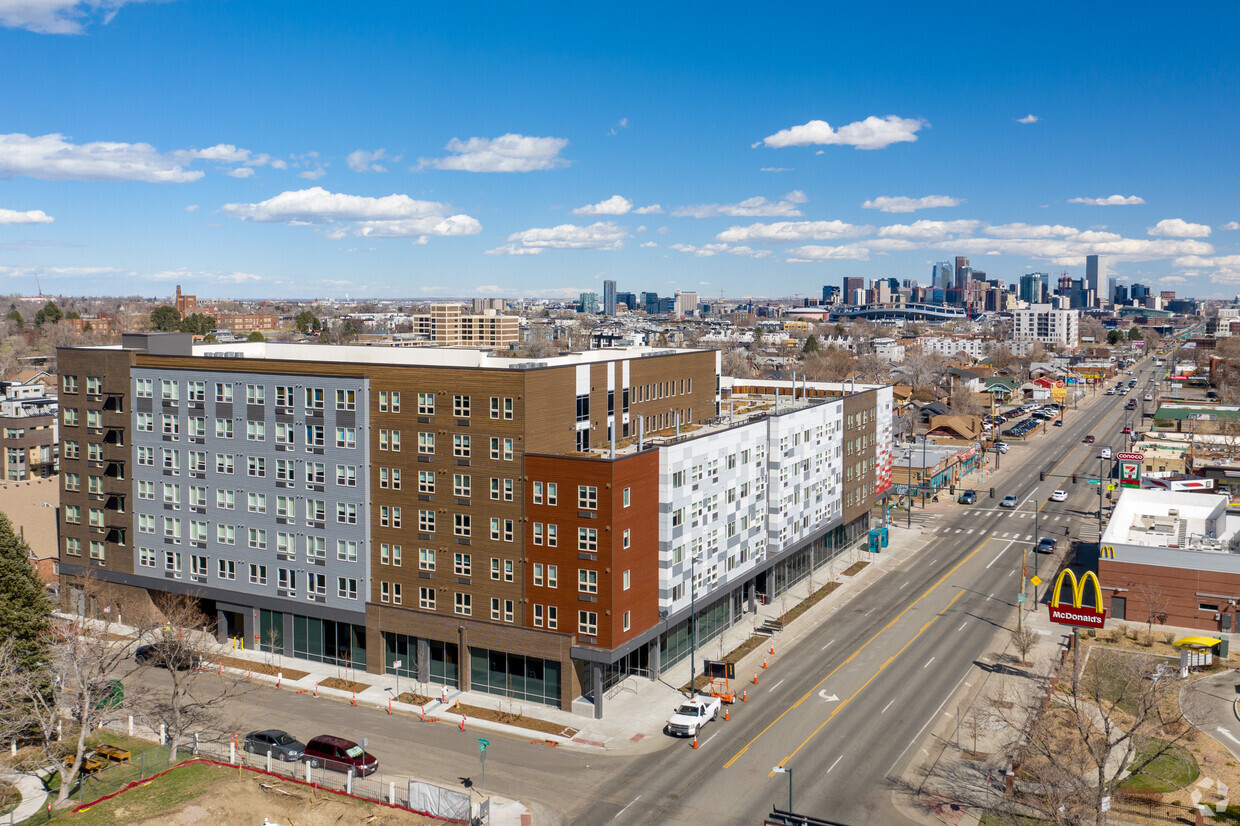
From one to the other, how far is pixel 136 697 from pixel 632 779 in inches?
1328

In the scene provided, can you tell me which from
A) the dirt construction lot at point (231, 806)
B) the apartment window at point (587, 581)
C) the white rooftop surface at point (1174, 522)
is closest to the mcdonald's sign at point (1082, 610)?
the white rooftop surface at point (1174, 522)

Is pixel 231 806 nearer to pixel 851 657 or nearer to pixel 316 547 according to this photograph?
pixel 316 547

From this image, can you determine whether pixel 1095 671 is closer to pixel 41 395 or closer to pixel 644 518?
pixel 644 518

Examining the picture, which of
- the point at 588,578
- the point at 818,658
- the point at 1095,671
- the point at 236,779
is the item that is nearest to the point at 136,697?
the point at 236,779

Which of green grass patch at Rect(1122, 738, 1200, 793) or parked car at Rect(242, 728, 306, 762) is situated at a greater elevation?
parked car at Rect(242, 728, 306, 762)

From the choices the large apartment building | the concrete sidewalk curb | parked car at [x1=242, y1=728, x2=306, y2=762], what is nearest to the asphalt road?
parked car at [x1=242, y1=728, x2=306, y2=762]

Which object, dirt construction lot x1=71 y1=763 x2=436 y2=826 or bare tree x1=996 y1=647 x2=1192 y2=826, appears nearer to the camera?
bare tree x1=996 y1=647 x2=1192 y2=826

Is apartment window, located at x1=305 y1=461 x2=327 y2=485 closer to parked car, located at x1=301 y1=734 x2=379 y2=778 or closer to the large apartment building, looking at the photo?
the large apartment building

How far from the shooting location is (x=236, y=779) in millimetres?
50781

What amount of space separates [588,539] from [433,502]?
11.7 m

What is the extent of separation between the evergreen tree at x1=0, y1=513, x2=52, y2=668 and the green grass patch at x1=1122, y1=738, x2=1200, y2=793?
60.0m

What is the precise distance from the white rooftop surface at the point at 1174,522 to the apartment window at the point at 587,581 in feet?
169

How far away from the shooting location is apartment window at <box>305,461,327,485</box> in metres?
68.4

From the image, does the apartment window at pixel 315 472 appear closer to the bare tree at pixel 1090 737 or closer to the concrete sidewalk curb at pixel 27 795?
the concrete sidewalk curb at pixel 27 795
